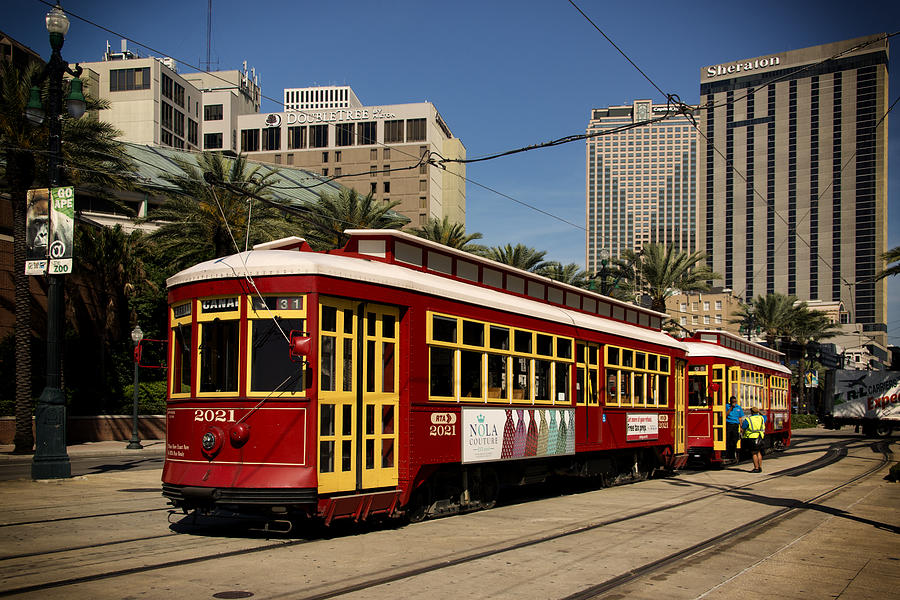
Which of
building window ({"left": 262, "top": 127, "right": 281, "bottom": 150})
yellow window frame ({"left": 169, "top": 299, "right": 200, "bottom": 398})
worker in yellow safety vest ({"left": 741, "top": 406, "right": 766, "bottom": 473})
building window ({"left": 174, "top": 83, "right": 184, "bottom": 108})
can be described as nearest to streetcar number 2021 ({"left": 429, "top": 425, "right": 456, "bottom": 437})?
yellow window frame ({"left": 169, "top": 299, "right": 200, "bottom": 398})

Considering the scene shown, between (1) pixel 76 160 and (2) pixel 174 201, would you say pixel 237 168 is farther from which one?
(1) pixel 76 160

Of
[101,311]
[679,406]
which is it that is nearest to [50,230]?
[679,406]

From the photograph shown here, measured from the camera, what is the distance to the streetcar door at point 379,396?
9.93 meters

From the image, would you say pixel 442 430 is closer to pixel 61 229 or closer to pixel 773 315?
pixel 61 229

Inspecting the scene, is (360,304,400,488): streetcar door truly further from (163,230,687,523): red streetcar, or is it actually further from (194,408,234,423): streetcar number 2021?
(194,408,234,423): streetcar number 2021

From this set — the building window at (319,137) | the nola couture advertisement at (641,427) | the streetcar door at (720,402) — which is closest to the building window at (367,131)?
the building window at (319,137)

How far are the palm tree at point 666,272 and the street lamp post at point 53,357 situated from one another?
104 feet

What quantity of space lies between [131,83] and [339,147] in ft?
84.1

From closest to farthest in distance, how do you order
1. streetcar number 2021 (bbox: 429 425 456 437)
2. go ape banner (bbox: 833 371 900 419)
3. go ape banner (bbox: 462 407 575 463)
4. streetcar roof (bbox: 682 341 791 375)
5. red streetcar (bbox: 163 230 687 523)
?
red streetcar (bbox: 163 230 687 523), streetcar number 2021 (bbox: 429 425 456 437), go ape banner (bbox: 462 407 575 463), streetcar roof (bbox: 682 341 791 375), go ape banner (bbox: 833 371 900 419)

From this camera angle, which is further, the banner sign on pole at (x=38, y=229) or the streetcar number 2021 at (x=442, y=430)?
the banner sign on pole at (x=38, y=229)

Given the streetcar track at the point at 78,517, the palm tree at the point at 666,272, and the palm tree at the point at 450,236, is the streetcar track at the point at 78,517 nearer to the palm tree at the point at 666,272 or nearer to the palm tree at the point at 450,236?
the palm tree at the point at 450,236

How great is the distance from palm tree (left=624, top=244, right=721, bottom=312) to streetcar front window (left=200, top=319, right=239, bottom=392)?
118 ft

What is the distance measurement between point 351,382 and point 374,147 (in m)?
99.5

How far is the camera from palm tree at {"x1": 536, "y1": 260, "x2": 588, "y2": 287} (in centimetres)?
4391
